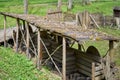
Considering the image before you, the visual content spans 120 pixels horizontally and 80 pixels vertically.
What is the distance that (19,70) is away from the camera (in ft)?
66.7

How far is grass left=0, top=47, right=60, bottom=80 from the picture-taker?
1908cm

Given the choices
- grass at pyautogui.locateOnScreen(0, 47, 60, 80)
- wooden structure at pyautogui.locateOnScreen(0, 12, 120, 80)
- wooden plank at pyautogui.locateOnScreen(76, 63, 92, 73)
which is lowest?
grass at pyautogui.locateOnScreen(0, 47, 60, 80)

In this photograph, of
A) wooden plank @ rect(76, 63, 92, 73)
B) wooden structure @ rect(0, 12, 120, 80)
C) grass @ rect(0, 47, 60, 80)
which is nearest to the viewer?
wooden structure @ rect(0, 12, 120, 80)

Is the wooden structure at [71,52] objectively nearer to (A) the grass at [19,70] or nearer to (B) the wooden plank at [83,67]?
(B) the wooden plank at [83,67]

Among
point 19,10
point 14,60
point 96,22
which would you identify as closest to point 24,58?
point 14,60

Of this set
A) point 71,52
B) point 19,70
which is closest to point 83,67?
point 71,52

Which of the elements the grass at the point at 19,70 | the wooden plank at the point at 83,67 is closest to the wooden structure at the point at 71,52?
the wooden plank at the point at 83,67

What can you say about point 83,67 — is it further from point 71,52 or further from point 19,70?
point 19,70

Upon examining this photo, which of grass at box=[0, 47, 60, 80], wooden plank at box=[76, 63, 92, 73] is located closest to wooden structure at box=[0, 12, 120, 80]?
wooden plank at box=[76, 63, 92, 73]

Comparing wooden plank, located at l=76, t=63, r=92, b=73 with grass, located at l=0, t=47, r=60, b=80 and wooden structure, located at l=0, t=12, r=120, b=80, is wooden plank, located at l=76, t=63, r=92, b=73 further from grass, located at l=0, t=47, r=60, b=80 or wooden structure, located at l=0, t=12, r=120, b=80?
grass, located at l=0, t=47, r=60, b=80

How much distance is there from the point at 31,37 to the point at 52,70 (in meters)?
4.40

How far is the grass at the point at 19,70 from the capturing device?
19078 millimetres

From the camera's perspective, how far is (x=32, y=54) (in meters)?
24.0

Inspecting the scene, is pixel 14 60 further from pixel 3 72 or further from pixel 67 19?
pixel 67 19
